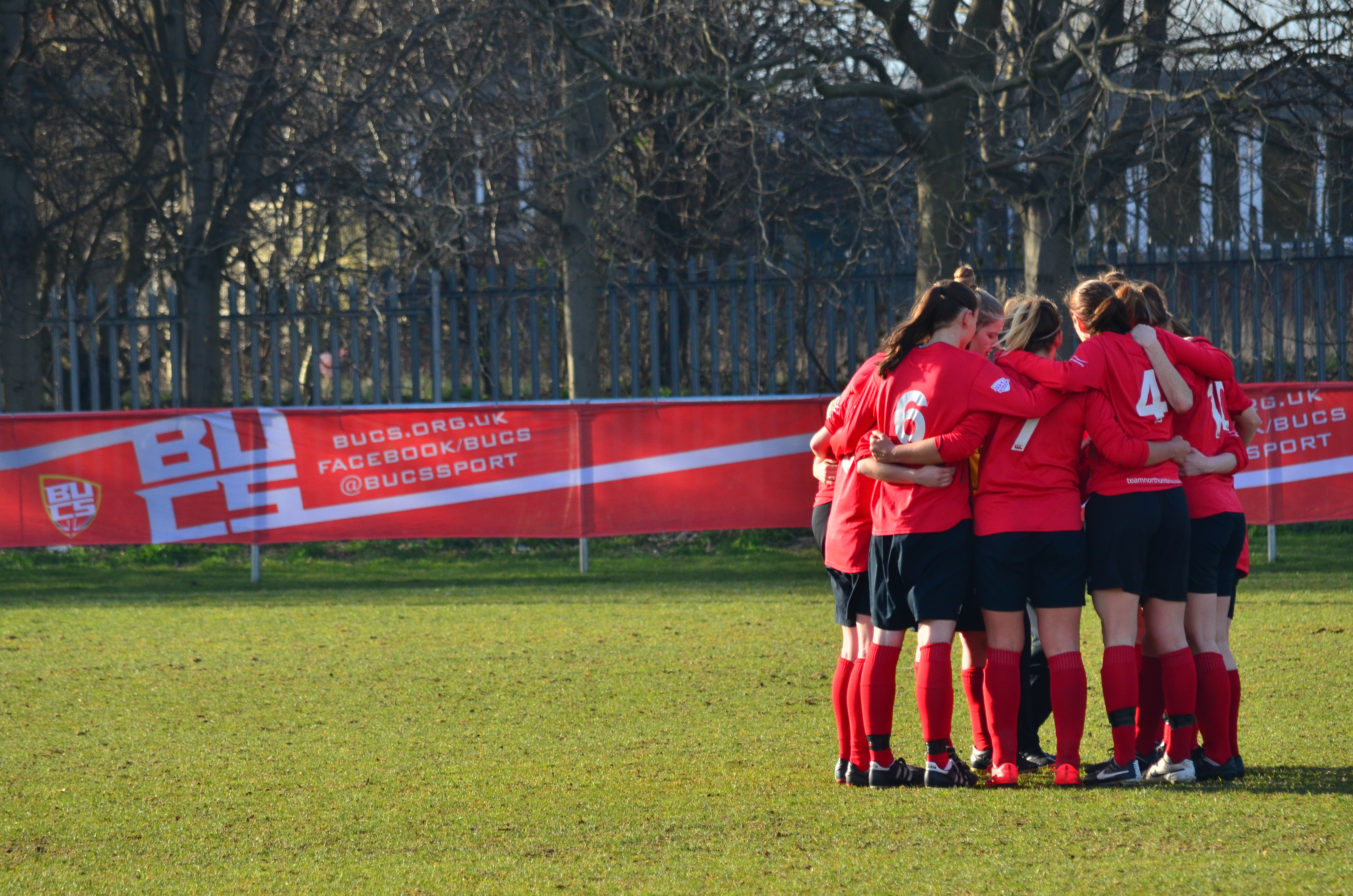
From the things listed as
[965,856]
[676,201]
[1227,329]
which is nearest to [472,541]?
[676,201]

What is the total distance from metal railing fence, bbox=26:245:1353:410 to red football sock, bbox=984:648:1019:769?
292 inches

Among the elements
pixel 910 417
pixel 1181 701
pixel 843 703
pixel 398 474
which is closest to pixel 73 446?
pixel 398 474

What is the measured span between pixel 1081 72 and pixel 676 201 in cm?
526

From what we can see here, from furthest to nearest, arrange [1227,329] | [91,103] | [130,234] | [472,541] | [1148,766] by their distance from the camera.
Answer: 1. [130,234]
2. [91,103]
3. [1227,329]
4. [472,541]
5. [1148,766]

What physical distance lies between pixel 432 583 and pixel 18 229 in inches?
260

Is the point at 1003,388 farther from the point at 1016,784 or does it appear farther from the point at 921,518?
the point at 1016,784

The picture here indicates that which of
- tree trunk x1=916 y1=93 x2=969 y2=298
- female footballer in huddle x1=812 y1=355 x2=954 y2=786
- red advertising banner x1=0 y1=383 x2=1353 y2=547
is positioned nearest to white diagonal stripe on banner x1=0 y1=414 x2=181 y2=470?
red advertising banner x1=0 y1=383 x2=1353 y2=547

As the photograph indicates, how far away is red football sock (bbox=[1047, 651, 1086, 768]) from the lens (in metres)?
4.65

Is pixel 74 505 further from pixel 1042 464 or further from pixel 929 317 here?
pixel 1042 464

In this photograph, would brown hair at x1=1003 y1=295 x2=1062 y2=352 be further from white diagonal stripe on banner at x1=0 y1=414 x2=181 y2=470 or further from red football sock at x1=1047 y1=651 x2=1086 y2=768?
white diagonal stripe on banner at x1=0 y1=414 x2=181 y2=470

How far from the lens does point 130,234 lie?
16875mm

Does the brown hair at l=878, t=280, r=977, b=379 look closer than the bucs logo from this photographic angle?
Yes

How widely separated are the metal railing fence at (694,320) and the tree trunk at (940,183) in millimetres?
561

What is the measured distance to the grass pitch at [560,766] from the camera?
12.8ft
